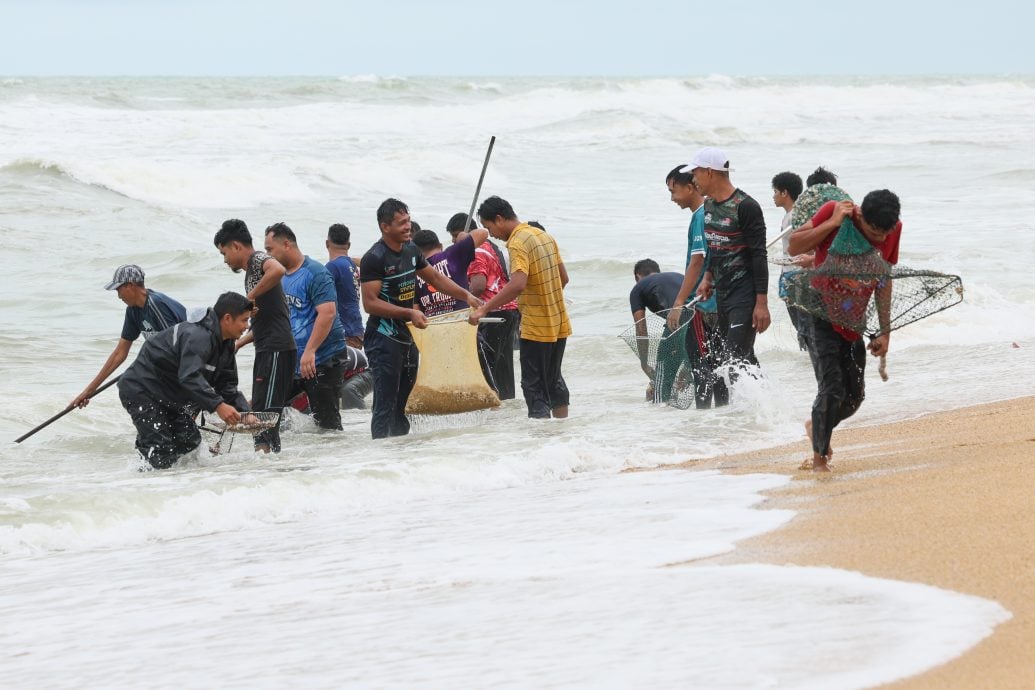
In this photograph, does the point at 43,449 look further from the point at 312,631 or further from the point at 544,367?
the point at 312,631

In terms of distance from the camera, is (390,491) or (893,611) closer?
(893,611)

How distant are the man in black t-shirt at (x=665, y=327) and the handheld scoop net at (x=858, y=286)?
3017mm

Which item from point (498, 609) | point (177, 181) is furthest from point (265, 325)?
point (177, 181)

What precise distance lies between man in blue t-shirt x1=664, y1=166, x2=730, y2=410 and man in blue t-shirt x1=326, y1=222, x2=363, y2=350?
239 cm

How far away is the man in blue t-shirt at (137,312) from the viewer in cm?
800

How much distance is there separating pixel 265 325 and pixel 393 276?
84 centimetres

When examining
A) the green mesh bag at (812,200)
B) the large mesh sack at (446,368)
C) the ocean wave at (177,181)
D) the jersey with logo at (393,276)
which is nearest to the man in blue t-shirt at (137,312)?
the jersey with logo at (393,276)

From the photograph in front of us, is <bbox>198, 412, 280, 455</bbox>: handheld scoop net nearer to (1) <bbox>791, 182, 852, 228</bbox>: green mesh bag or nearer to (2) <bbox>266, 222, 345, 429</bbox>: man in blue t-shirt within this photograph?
(2) <bbox>266, 222, 345, 429</bbox>: man in blue t-shirt

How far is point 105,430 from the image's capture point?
10.4m

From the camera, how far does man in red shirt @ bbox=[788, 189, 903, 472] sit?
5.77 meters

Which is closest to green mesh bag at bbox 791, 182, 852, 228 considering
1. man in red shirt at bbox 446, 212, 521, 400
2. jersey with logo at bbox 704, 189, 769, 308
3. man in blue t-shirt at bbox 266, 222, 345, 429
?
jersey with logo at bbox 704, 189, 769, 308

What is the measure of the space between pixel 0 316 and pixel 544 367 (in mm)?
8571

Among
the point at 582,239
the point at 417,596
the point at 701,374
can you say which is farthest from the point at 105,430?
the point at 582,239

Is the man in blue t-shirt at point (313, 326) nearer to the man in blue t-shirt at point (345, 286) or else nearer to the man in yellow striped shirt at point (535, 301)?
the man in blue t-shirt at point (345, 286)
